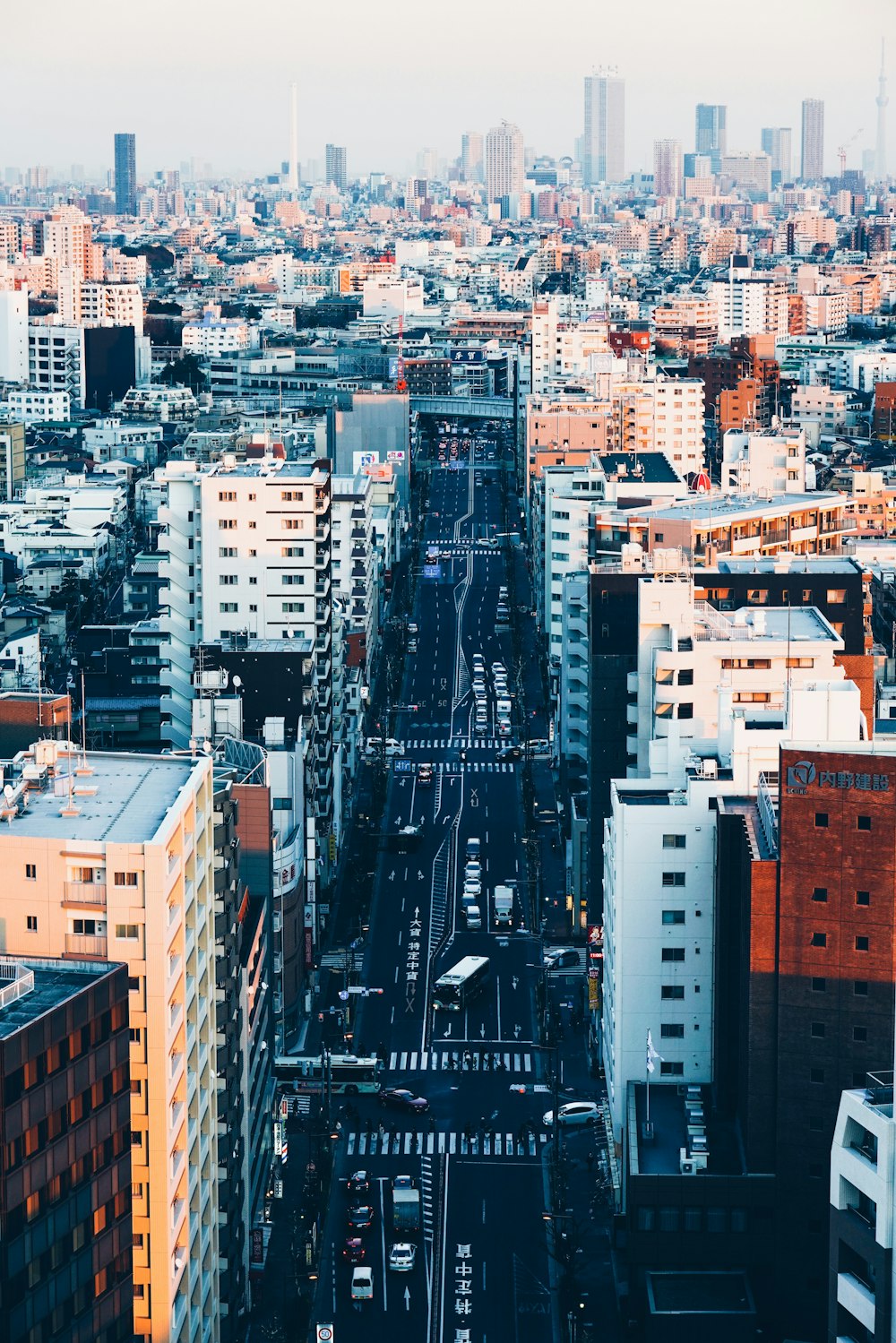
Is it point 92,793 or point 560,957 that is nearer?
point 92,793

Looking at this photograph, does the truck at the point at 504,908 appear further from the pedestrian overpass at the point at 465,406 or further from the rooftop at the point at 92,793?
the pedestrian overpass at the point at 465,406

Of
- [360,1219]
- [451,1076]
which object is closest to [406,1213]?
[360,1219]

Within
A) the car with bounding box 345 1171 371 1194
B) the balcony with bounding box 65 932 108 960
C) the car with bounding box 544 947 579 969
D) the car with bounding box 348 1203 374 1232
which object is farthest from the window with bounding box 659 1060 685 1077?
the balcony with bounding box 65 932 108 960

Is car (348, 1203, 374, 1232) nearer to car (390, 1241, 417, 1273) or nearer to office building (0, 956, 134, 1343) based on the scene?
car (390, 1241, 417, 1273)

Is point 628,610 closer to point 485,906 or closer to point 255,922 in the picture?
point 485,906

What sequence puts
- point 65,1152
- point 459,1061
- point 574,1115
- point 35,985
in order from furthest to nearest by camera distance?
point 459,1061 → point 574,1115 → point 35,985 → point 65,1152

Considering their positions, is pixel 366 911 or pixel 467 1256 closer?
pixel 467 1256

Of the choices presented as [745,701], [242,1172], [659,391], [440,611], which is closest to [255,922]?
[242,1172]

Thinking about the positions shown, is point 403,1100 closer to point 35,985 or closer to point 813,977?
point 813,977
